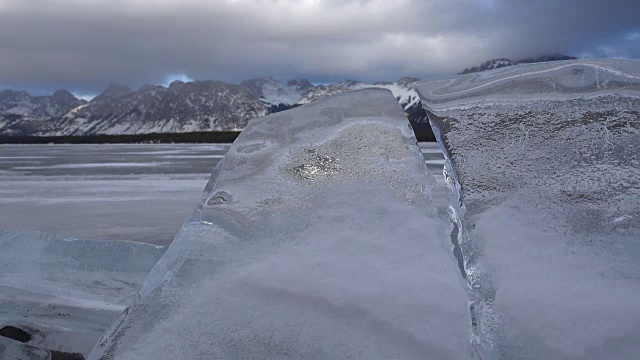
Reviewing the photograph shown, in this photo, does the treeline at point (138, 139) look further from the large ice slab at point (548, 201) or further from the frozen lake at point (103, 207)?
the large ice slab at point (548, 201)

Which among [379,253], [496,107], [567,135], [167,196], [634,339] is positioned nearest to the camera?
[634,339]

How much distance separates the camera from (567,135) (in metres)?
2.31

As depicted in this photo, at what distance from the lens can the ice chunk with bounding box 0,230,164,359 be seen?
2.44 m

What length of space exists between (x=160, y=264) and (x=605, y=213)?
68.6 inches

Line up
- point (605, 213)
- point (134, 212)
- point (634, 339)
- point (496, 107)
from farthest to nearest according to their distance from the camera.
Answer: point (134, 212), point (496, 107), point (605, 213), point (634, 339)

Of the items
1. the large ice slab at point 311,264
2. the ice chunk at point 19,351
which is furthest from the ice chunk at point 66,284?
the large ice slab at point 311,264

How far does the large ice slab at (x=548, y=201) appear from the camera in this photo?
1694mm

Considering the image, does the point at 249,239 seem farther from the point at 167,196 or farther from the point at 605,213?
the point at 167,196

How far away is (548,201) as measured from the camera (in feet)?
6.92

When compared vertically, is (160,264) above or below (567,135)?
below

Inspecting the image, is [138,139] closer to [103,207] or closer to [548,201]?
[103,207]

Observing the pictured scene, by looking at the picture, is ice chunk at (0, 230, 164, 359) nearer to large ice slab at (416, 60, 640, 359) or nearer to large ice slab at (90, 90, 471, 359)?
large ice slab at (90, 90, 471, 359)

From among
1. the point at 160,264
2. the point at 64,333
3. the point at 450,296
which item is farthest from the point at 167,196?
the point at 450,296

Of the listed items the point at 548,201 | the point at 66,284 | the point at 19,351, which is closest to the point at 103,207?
the point at 66,284
